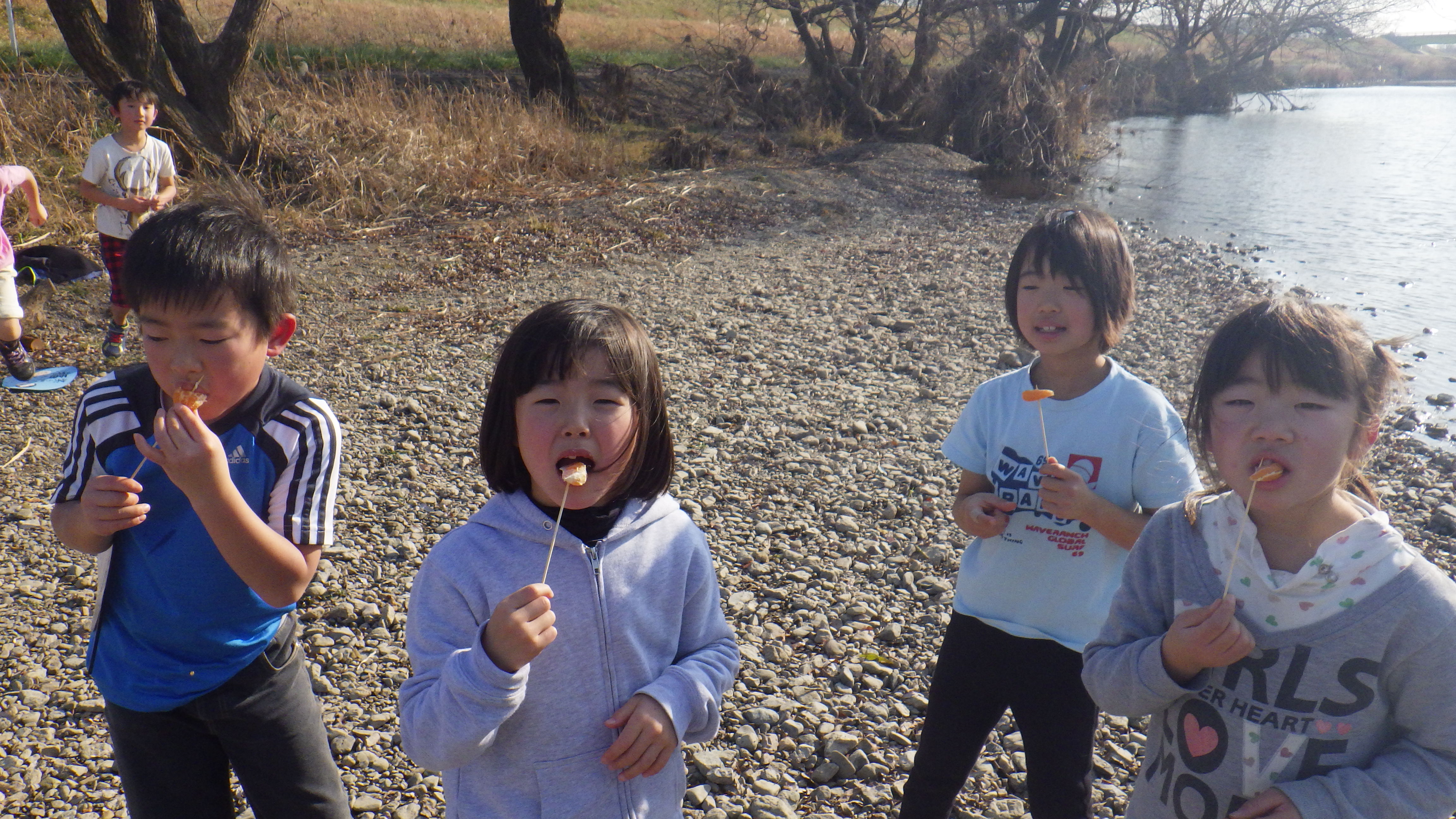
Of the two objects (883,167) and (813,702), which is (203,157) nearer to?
(813,702)

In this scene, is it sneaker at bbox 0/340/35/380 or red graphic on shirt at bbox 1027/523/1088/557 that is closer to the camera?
red graphic on shirt at bbox 1027/523/1088/557

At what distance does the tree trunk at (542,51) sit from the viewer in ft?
50.6

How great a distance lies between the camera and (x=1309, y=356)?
1622 millimetres

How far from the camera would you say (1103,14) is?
82.1ft

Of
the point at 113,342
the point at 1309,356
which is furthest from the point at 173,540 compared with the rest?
the point at 113,342

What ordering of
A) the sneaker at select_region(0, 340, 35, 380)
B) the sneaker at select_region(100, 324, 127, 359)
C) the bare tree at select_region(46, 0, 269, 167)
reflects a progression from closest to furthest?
the sneaker at select_region(0, 340, 35, 380) → the sneaker at select_region(100, 324, 127, 359) → the bare tree at select_region(46, 0, 269, 167)

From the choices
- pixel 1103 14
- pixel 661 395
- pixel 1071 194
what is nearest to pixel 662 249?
pixel 661 395

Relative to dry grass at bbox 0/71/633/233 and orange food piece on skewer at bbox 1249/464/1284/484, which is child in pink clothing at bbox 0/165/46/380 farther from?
orange food piece on skewer at bbox 1249/464/1284/484

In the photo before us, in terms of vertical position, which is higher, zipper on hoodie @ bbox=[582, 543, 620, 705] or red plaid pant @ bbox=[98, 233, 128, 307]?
zipper on hoodie @ bbox=[582, 543, 620, 705]

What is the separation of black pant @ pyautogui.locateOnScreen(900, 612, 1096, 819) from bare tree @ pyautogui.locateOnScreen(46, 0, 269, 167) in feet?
31.7

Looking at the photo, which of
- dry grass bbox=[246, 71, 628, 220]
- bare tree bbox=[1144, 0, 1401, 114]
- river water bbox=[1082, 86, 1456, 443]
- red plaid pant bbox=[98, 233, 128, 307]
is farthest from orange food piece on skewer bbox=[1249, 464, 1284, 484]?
bare tree bbox=[1144, 0, 1401, 114]

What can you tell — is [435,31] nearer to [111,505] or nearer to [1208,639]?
[111,505]

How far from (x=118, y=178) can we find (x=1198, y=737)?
22.9ft

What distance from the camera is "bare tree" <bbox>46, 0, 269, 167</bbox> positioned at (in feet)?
29.4
